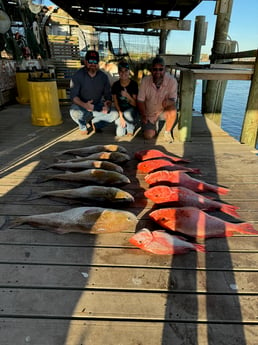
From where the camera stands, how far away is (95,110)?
4.83 metres

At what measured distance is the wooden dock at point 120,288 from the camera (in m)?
1.34

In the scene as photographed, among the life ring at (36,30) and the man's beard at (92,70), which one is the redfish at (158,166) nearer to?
the man's beard at (92,70)

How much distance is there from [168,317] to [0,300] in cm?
104

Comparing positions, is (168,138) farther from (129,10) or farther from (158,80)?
(129,10)

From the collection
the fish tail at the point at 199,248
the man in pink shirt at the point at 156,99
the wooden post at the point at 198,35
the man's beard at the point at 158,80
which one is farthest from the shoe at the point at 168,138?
the wooden post at the point at 198,35

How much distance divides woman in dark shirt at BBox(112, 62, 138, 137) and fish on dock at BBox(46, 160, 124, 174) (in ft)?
5.64

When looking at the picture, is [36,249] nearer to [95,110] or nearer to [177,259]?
[177,259]

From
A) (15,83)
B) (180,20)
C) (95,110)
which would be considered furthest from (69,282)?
(180,20)

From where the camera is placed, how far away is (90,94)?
475cm

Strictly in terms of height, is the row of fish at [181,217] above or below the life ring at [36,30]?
below

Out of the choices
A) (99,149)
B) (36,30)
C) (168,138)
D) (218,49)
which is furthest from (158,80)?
(36,30)

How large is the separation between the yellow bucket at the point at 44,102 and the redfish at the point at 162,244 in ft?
13.6

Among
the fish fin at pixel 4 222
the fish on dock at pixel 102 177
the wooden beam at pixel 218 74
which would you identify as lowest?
the fish fin at pixel 4 222

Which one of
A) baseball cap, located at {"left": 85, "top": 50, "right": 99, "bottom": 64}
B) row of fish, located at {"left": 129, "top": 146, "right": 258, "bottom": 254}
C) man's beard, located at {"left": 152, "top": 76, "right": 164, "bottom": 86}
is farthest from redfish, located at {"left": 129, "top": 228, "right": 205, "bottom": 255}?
baseball cap, located at {"left": 85, "top": 50, "right": 99, "bottom": 64}
